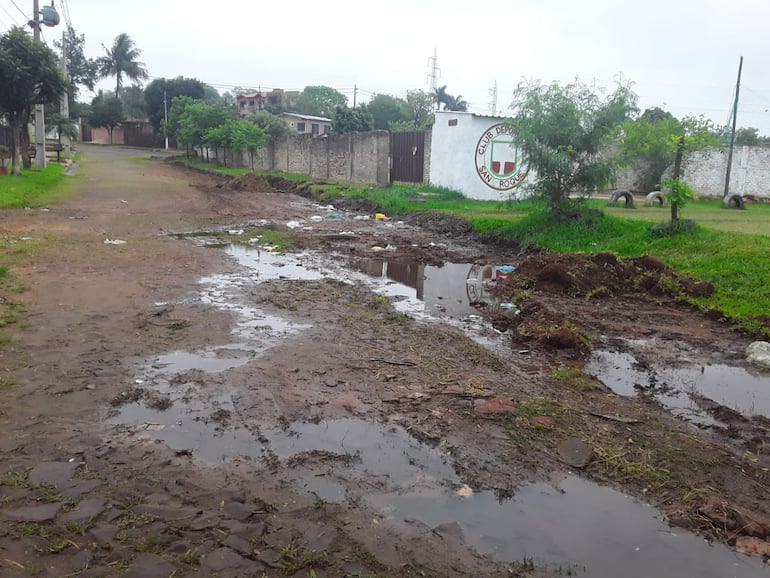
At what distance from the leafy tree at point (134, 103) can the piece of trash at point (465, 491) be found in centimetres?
6847

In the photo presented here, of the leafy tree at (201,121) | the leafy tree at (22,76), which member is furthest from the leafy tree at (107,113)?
the leafy tree at (22,76)

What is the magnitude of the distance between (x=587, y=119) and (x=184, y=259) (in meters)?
8.64

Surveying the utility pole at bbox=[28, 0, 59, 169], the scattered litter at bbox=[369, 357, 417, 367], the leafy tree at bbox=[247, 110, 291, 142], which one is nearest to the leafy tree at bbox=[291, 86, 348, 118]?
the leafy tree at bbox=[247, 110, 291, 142]

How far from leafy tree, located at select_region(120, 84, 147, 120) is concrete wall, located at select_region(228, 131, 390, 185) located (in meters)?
35.3

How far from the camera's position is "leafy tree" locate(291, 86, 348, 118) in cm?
7150

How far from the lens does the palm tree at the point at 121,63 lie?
6931 cm

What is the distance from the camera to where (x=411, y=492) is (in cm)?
385

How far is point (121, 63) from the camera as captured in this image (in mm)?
69875

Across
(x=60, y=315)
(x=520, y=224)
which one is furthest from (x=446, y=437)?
(x=520, y=224)

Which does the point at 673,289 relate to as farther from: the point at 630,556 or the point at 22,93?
the point at 22,93

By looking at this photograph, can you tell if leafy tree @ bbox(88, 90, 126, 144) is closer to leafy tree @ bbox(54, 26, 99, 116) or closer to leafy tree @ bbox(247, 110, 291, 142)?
leafy tree @ bbox(54, 26, 99, 116)

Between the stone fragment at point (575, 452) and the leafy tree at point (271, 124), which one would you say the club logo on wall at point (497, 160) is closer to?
the stone fragment at point (575, 452)

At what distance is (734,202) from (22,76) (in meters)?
24.6

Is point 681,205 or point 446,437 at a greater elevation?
point 681,205
